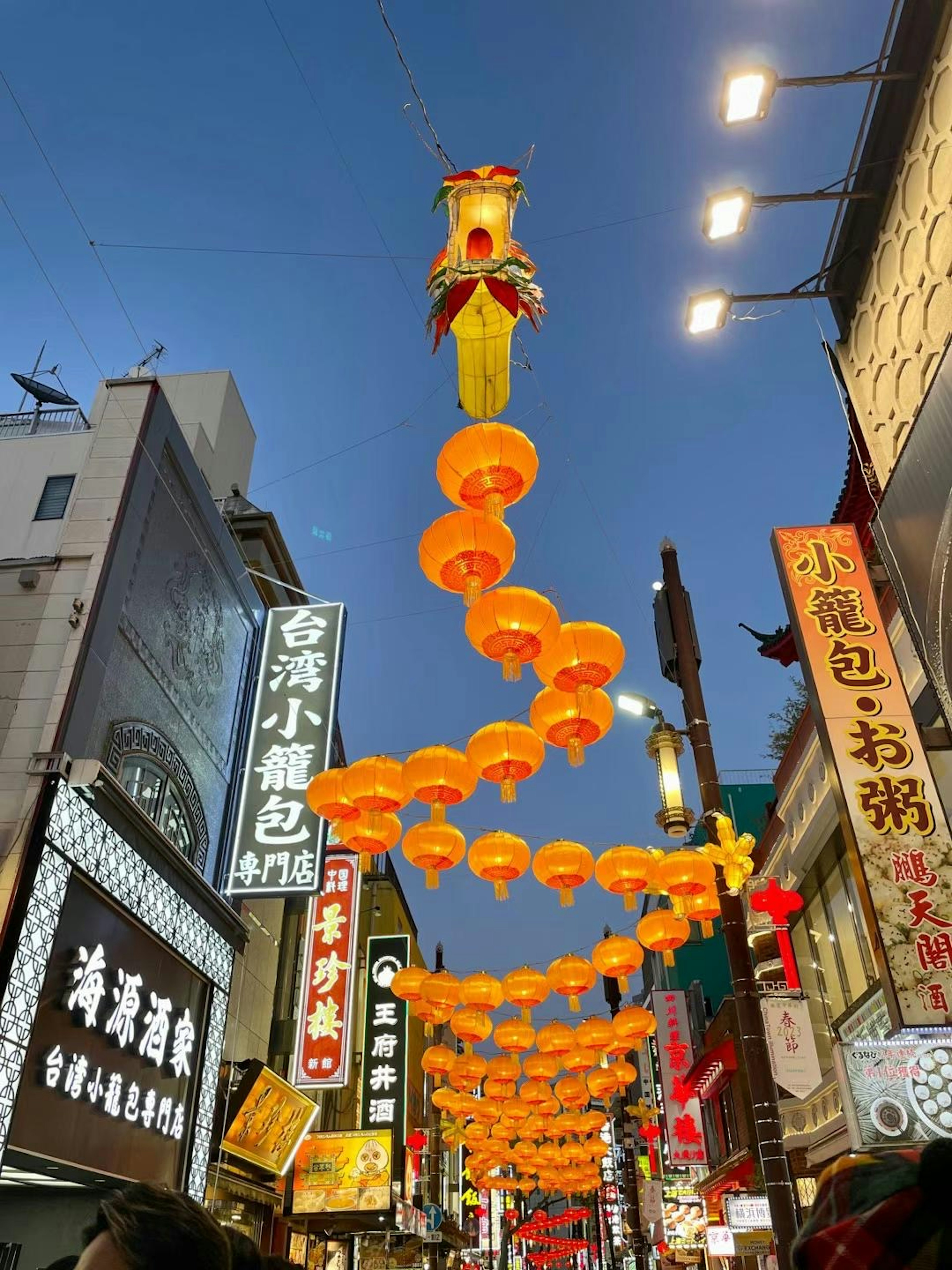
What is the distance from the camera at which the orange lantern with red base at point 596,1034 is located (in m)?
15.2

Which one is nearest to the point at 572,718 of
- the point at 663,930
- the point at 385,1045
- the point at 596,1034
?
the point at 663,930

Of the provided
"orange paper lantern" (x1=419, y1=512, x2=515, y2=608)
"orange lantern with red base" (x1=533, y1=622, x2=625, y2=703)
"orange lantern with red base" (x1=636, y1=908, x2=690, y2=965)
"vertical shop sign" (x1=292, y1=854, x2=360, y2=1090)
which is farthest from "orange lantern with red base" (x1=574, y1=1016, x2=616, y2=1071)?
"orange paper lantern" (x1=419, y1=512, x2=515, y2=608)

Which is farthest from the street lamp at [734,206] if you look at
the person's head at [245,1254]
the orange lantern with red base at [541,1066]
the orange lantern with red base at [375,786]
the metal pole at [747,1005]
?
the orange lantern with red base at [541,1066]

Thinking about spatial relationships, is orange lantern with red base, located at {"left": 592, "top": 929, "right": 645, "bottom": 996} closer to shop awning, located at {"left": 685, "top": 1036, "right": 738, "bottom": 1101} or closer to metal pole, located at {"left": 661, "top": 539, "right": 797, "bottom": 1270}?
metal pole, located at {"left": 661, "top": 539, "right": 797, "bottom": 1270}

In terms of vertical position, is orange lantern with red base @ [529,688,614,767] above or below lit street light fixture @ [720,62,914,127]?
below

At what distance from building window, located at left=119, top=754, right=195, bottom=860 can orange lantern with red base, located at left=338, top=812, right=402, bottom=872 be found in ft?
7.28

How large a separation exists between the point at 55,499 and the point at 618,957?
10.7 metres

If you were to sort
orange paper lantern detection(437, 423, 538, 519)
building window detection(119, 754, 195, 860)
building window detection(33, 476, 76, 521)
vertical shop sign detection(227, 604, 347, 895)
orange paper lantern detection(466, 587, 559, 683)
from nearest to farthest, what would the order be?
orange paper lantern detection(437, 423, 538, 519) < orange paper lantern detection(466, 587, 559, 683) < building window detection(119, 754, 195, 860) < building window detection(33, 476, 76, 521) < vertical shop sign detection(227, 604, 347, 895)

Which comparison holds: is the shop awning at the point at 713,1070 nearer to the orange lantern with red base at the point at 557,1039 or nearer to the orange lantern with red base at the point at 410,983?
the orange lantern with red base at the point at 557,1039

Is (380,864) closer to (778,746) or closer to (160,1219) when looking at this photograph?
(778,746)

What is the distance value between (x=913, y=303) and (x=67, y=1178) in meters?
11.5

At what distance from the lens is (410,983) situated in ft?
49.7

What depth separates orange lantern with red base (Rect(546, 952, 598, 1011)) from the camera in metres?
13.7

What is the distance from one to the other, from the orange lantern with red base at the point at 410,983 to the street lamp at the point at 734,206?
40.2 feet
